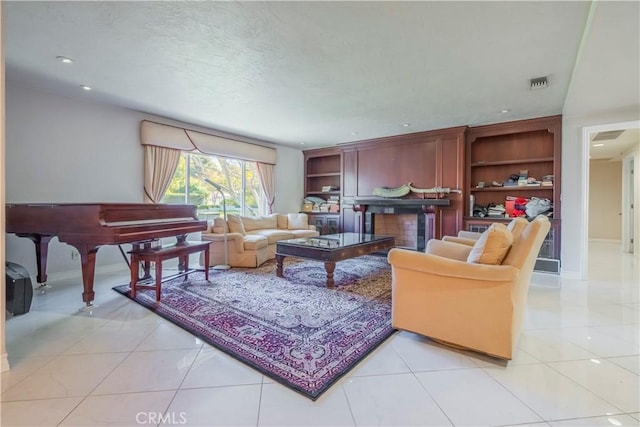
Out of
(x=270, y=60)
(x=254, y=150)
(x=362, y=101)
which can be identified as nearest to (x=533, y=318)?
(x=362, y=101)

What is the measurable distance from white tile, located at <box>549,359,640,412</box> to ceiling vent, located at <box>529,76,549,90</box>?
268 cm

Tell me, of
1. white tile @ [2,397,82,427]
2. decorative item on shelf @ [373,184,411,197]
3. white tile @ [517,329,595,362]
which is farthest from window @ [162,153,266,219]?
white tile @ [517,329,595,362]

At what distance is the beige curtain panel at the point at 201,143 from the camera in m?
4.40

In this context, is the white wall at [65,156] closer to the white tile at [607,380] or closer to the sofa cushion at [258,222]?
the sofa cushion at [258,222]

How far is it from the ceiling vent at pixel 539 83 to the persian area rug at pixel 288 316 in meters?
2.71

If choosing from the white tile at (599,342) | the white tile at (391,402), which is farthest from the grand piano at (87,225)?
the white tile at (599,342)

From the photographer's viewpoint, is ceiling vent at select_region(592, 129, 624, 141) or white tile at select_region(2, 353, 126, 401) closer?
white tile at select_region(2, 353, 126, 401)

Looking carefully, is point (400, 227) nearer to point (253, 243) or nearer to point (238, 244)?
point (253, 243)

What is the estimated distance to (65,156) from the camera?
3.71 meters

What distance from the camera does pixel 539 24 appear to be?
212 cm

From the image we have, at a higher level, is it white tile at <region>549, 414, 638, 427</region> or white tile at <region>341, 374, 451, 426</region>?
white tile at <region>341, 374, 451, 426</region>

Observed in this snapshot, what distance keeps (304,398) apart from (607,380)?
67.9 inches

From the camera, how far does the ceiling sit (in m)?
2.03

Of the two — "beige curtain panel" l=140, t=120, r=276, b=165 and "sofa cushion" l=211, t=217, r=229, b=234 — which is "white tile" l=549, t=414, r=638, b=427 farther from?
"beige curtain panel" l=140, t=120, r=276, b=165
